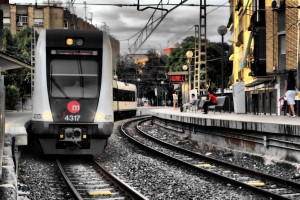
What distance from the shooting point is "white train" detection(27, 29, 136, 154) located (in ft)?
42.8

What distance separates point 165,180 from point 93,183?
58.4 inches

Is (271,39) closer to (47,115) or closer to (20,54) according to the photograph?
(47,115)

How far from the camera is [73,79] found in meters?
13.3

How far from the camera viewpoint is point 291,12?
2444 centimetres

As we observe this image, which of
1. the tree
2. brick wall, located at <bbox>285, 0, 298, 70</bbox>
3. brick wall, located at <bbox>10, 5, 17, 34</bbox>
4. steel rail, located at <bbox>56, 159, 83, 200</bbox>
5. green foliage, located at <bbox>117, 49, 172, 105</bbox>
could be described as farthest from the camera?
green foliage, located at <bbox>117, 49, 172, 105</bbox>

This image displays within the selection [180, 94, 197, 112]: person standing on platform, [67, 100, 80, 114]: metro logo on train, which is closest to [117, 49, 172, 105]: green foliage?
[180, 94, 197, 112]: person standing on platform

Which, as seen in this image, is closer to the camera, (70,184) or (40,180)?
(70,184)

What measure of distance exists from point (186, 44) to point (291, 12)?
163ft

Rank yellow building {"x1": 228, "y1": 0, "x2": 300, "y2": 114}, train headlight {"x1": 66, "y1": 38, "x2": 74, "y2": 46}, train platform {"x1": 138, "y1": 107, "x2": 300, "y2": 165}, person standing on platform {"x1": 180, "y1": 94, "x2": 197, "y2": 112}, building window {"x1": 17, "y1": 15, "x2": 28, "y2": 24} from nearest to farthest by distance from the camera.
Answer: train platform {"x1": 138, "y1": 107, "x2": 300, "y2": 165} < train headlight {"x1": 66, "y1": 38, "x2": 74, "y2": 46} < yellow building {"x1": 228, "y1": 0, "x2": 300, "y2": 114} < person standing on platform {"x1": 180, "y1": 94, "x2": 197, "y2": 112} < building window {"x1": 17, "y1": 15, "x2": 28, "y2": 24}

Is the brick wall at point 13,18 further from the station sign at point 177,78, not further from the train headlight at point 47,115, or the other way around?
the train headlight at point 47,115

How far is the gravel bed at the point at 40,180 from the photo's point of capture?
29.7 ft

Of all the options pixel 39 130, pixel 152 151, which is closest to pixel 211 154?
pixel 152 151

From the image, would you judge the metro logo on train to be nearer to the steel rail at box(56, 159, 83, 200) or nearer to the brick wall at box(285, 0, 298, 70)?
the steel rail at box(56, 159, 83, 200)

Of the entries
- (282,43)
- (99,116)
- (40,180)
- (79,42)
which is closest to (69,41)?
(79,42)
